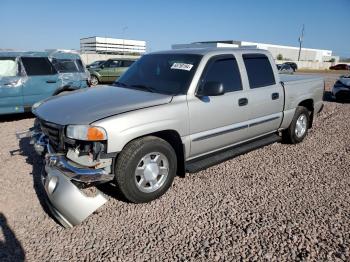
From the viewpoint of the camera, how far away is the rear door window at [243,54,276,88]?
458 centimetres

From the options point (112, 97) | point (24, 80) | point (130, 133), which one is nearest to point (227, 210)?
point (130, 133)

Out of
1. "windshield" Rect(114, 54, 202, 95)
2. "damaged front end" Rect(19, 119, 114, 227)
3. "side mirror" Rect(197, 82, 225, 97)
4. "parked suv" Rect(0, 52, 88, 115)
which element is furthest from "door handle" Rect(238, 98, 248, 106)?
"parked suv" Rect(0, 52, 88, 115)

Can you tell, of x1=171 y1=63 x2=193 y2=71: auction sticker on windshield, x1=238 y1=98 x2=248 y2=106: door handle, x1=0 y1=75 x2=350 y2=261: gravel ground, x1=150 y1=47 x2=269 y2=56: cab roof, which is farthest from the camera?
x1=238 y1=98 x2=248 y2=106: door handle

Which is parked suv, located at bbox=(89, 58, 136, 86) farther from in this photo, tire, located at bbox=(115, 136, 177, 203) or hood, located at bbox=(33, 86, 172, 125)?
tire, located at bbox=(115, 136, 177, 203)

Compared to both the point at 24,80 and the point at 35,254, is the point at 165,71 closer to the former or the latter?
the point at 35,254

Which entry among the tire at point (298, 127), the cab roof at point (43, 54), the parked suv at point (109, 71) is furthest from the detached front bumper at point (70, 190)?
the parked suv at point (109, 71)

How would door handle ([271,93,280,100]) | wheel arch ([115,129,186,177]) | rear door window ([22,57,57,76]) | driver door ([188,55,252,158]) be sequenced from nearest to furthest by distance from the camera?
wheel arch ([115,129,186,177])
driver door ([188,55,252,158])
door handle ([271,93,280,100])
rear door window ([22,57,57,76])

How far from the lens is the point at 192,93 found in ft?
12.4

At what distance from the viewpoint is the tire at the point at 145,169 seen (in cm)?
324

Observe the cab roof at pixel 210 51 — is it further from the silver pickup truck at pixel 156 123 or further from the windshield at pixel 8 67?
the windshield at pixel 8 67

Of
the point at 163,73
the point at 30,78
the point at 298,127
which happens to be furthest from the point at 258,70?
the point at 30,78

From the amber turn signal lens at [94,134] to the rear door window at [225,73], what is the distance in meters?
1.65

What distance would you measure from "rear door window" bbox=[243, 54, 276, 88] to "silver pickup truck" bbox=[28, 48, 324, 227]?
0.02 metres

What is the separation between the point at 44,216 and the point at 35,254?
0.66 m
